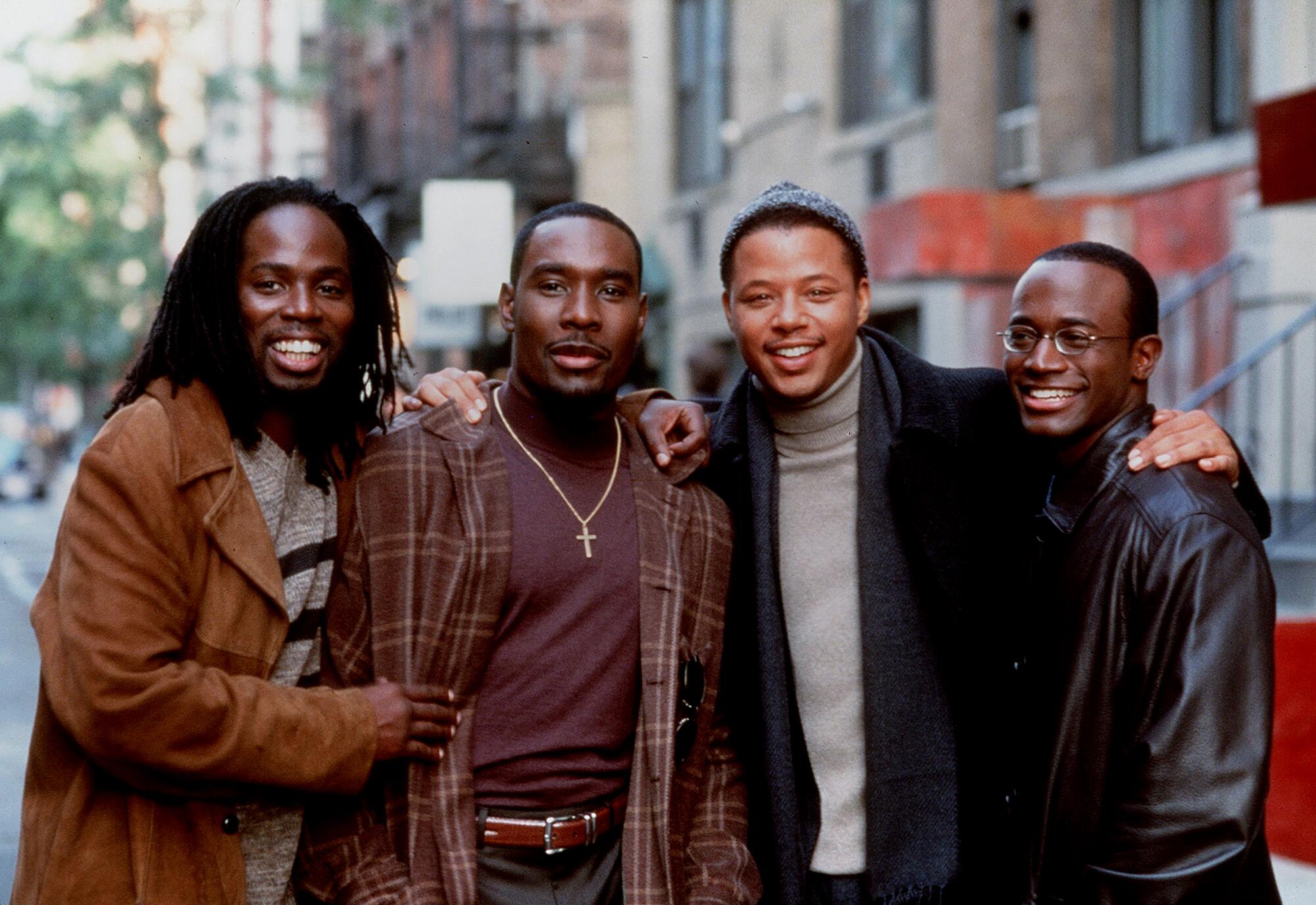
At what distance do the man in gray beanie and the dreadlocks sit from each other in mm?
236

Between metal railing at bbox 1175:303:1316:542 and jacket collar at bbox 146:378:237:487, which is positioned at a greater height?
jacket collar at bbox 146:378:237:487

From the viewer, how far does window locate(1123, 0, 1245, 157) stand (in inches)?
463

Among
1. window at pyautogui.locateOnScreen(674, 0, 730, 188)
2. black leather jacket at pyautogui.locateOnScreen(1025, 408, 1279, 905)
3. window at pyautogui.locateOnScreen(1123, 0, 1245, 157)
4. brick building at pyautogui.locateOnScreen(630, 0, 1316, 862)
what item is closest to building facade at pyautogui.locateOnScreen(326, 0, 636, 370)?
window at pyautogui.locateOnScreen(674, 0, 730, 188)

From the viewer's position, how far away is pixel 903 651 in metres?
3.68

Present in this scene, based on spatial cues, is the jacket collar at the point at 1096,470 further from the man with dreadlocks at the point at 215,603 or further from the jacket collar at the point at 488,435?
the man with dreadlocks at the point at 215,603

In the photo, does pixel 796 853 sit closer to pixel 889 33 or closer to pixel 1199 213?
pixel 1199 213

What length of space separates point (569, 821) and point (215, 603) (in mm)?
857

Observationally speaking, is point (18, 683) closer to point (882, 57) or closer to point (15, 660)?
point (15, 660)

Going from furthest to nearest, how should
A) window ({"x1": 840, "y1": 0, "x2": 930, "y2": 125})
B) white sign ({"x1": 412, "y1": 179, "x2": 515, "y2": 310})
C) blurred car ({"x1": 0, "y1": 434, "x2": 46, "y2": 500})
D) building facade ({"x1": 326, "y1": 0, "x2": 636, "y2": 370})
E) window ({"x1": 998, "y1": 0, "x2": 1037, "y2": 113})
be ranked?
blurred car ({"x1": 0, "y1": 434, "x2": 46, "y2": 500}) → building facade ({"x1": 326, "y1": 0, "x2": 636, "y2": 370}) → window ({"x1": 840, "y1": 0, "x2": 930, "y2": 125}) → window ({"x1": 998, "y1": 0, "x2": 1037, "y2": 113}) → white sign ({"x1": 412, "y1": 179, "x2": 515, "y2": 310})

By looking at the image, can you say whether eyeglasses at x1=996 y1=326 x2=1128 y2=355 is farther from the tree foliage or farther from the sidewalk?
the tree foliage

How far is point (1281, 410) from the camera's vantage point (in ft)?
33.8

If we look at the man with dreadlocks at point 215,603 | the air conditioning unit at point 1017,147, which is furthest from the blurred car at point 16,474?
the man with dreadlocks at point 215,603

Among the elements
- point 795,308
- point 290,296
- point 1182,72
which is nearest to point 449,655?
point 290,296

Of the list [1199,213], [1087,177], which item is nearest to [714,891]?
[1199,213]
